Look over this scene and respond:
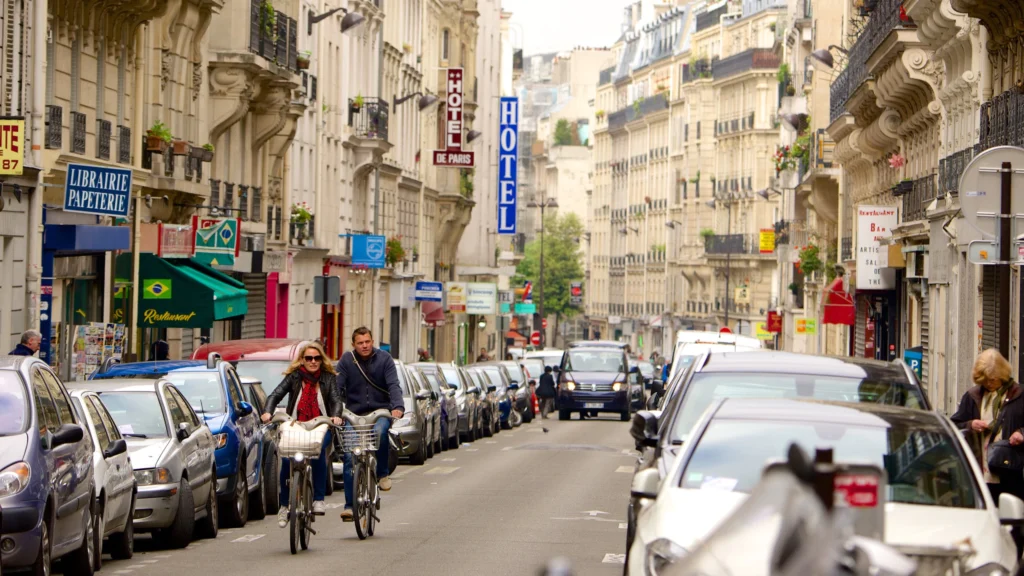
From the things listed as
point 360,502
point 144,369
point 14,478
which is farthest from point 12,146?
point 14,478

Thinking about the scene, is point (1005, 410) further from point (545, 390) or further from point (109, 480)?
point (545, 390)

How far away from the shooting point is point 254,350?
2466 centimetres

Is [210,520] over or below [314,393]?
below

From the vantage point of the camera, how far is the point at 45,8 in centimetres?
2591

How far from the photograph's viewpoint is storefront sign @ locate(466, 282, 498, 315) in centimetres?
7950

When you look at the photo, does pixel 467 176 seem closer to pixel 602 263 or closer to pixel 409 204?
pixel 409 204

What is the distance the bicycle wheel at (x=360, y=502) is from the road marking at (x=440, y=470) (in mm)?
10438

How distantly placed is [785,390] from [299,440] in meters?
4.47

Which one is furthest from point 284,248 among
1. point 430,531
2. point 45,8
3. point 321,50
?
point 430,531

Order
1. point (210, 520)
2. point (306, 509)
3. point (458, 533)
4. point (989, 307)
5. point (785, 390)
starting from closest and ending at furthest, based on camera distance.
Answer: point (785, 390) → point (306, 509) → point (210, 520) → point (458, 533) → point (989, 307)

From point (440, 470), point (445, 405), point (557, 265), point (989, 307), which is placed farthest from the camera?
point (557, 265)

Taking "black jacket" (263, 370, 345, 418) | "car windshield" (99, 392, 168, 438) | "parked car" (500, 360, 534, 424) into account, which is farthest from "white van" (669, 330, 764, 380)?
"parked car" (500, 360, 534, 424)

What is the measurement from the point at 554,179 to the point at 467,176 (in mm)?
88306

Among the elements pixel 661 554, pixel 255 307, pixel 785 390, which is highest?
pixel 255 307
